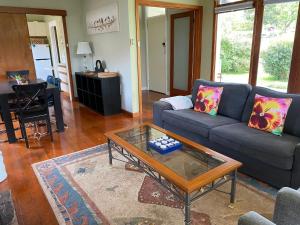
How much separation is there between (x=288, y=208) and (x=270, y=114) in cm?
138

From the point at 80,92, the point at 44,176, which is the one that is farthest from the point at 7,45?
the point at 44,176

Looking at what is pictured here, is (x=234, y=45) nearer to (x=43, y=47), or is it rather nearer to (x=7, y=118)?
(x=7, y=118)

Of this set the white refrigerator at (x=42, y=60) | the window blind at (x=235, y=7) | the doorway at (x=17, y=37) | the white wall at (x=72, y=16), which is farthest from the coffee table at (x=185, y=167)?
the white refrigerator at (x=42, y=60)

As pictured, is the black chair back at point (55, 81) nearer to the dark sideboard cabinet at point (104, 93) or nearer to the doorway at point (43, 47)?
the dark sideboard cabinet at point (104, 93)

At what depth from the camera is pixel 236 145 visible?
2225mm

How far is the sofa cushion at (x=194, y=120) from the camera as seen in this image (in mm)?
2596

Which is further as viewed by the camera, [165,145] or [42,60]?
[42,60]

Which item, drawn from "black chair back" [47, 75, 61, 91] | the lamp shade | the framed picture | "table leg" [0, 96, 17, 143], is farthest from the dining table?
the lamp shade

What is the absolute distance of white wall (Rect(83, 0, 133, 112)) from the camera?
13.1ft

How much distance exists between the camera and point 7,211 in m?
1.76

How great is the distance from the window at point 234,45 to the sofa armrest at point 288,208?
347 cm

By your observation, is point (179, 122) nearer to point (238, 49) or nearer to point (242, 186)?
point (242, 186)

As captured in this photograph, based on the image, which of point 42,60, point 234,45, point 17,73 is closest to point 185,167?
point 234,45

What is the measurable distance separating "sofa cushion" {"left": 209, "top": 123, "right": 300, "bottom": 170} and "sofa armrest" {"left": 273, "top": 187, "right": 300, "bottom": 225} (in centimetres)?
86
